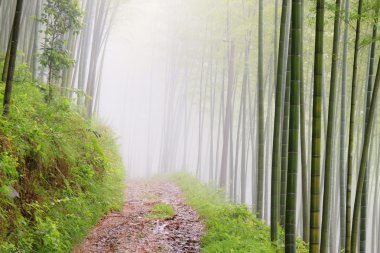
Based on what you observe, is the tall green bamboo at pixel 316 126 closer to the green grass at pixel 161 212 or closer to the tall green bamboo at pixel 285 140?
the tall green bamboo at pixel 285 140

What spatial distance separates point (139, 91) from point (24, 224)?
117ft

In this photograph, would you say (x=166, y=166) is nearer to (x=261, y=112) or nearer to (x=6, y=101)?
(x=261, y=112)

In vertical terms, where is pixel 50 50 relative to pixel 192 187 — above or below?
above

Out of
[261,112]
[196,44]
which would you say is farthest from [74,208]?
[196,44]

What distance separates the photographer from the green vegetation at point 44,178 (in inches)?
160

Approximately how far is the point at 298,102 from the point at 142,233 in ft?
10.2

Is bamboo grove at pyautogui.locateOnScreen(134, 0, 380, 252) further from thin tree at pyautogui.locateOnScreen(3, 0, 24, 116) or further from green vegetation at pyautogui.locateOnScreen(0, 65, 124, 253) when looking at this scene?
thin tree at pyautogui.locateOnScreen(3, 0, 24, 116)

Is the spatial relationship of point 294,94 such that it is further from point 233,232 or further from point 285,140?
point 233,232

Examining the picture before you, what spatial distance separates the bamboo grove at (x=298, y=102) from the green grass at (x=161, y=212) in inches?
60.7

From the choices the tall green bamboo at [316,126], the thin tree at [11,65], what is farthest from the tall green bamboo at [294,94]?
the thin tree at [11,65]

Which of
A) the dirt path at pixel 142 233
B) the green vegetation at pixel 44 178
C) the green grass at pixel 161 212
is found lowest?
the dirt path at pixel 142 233

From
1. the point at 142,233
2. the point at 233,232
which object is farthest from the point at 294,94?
the point at 142,233

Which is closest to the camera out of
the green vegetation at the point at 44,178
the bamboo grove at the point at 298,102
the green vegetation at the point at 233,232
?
the green vegetation at the point at 44,178

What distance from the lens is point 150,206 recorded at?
791 cm
